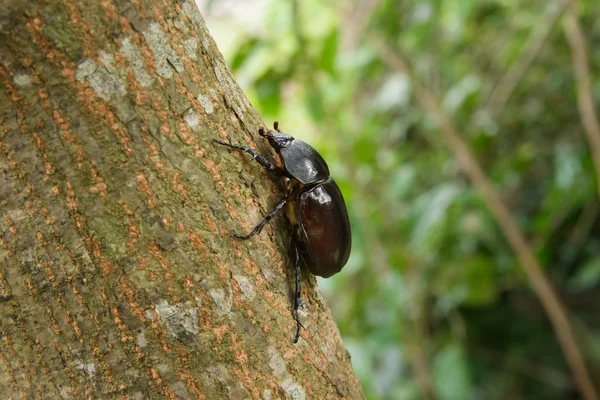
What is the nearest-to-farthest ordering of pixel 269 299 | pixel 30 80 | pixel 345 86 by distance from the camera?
pixel 30 80 → pixel 269 299 → pixel 345 86

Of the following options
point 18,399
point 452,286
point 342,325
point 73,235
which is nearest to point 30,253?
point 73,235

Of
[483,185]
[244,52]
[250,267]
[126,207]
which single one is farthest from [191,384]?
[483,185]

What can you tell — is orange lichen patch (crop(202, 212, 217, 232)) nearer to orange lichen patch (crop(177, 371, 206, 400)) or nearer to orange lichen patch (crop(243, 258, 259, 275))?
orange lichen patch (crop(243, 258, 259, 275))

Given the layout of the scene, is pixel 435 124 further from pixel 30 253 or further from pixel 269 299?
pixel 30 253

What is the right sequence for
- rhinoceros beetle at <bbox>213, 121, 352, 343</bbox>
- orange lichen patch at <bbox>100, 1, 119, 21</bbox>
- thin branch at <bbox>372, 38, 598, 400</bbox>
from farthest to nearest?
thin branch at <bbox>372, 38, 598, 400</bbox> < rhinoceros beetle at <bbox>213, 121, 352, 343</bbox> < orange lichen patch at <bbox>100, 1, 119, 21</bbox>

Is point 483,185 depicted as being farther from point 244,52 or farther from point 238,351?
point 238,351

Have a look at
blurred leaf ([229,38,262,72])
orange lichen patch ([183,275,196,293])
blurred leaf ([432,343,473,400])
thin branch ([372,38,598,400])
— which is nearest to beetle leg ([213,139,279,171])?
orange lichen patch ([183,275,196,293])
